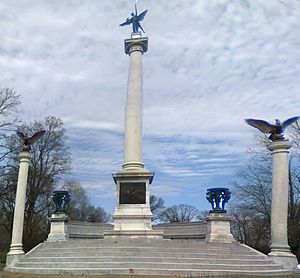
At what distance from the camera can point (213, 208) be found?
23031 mm

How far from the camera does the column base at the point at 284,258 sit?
15745 millimetres

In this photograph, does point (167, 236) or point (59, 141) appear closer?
point (167, 236)

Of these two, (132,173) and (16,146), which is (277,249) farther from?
(16,146)

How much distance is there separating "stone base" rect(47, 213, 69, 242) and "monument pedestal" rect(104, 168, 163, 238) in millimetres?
3130

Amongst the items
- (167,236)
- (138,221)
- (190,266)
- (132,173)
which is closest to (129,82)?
(132,173)

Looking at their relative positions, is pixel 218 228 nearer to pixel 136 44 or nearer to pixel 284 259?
pixel 284 259

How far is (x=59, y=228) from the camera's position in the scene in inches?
902

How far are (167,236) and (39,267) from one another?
41.4ft

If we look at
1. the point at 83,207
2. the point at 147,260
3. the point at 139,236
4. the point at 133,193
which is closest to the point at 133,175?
the point at 133,193

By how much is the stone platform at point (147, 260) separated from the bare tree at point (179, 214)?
160ft

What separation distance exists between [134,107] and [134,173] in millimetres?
4834

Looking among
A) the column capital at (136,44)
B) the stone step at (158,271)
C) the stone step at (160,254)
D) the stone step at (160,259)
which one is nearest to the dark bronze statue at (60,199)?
the stone step at (160,254)

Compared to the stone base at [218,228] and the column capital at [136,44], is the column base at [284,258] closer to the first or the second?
the stone base at [218,228]

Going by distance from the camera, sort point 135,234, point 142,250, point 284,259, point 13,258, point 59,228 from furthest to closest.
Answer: point 59,228 → point 135,234 → point 13,258 → point 284,259 → point 142,250
